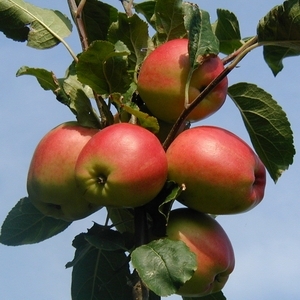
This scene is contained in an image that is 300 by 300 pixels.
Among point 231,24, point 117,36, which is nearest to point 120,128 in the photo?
point 117,36

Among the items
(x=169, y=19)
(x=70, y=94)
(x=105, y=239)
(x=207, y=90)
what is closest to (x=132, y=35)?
(x=169, y=19)

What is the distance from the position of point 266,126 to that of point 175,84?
25cm

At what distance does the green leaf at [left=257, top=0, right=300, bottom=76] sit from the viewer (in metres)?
1.30

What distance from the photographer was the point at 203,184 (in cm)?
132

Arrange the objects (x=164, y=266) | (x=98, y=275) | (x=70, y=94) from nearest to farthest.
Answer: (x=164, y=266), (x=70, y=94), (x=98, y=275)

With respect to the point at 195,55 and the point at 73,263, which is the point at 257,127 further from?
the point at 73,263

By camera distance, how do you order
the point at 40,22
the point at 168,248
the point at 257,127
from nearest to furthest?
the point at 168,248 < the point at 257,127 < the point at 40,22

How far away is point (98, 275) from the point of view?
1.56 metres

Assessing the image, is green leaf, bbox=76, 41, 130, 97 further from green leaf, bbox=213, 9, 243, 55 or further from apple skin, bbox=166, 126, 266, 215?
green leaf, bbox=213, 9, 243, 55

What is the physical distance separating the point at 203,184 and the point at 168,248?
0.47ft

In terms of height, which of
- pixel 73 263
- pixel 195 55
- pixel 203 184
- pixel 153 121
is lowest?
pixel 73 263

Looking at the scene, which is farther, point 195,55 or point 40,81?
point 40,81

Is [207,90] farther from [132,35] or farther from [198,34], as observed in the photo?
[132,35]

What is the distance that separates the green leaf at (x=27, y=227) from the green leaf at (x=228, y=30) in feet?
1.84
